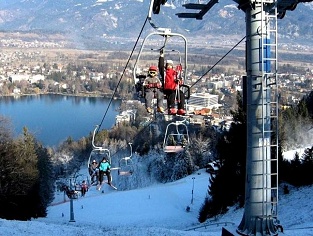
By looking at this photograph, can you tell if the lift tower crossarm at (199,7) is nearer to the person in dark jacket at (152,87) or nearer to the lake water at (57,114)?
the person in dark jacket at (152,87)

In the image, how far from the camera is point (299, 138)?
90.5ft

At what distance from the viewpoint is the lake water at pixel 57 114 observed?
167 feet

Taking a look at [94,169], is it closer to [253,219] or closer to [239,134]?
[253,219]

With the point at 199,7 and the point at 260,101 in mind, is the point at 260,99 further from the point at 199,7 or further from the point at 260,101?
the point at 199,7

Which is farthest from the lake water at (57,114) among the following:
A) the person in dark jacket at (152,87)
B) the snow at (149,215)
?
the person in dark jacket at (152,87)

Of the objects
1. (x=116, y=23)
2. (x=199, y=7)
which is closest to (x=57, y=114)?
(x=116, y=23)

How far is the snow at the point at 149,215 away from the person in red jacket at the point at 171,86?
13.9 ft

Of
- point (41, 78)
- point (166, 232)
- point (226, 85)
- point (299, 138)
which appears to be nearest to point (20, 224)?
point (166, 232)

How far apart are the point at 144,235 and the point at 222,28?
51.0m

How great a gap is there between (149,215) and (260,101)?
14.9 meters

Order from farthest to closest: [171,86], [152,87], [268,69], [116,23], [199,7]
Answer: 1. [116,23]
2. [152,87]
3. [171,86]
4. [199,7]
5. [268,69]

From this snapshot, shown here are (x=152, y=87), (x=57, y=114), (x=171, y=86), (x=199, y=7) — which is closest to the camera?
(x=199, y=7)

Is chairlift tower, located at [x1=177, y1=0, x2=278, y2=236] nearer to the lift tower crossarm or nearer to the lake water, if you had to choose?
the lift tower crossarm

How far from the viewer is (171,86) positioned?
18.1ft
